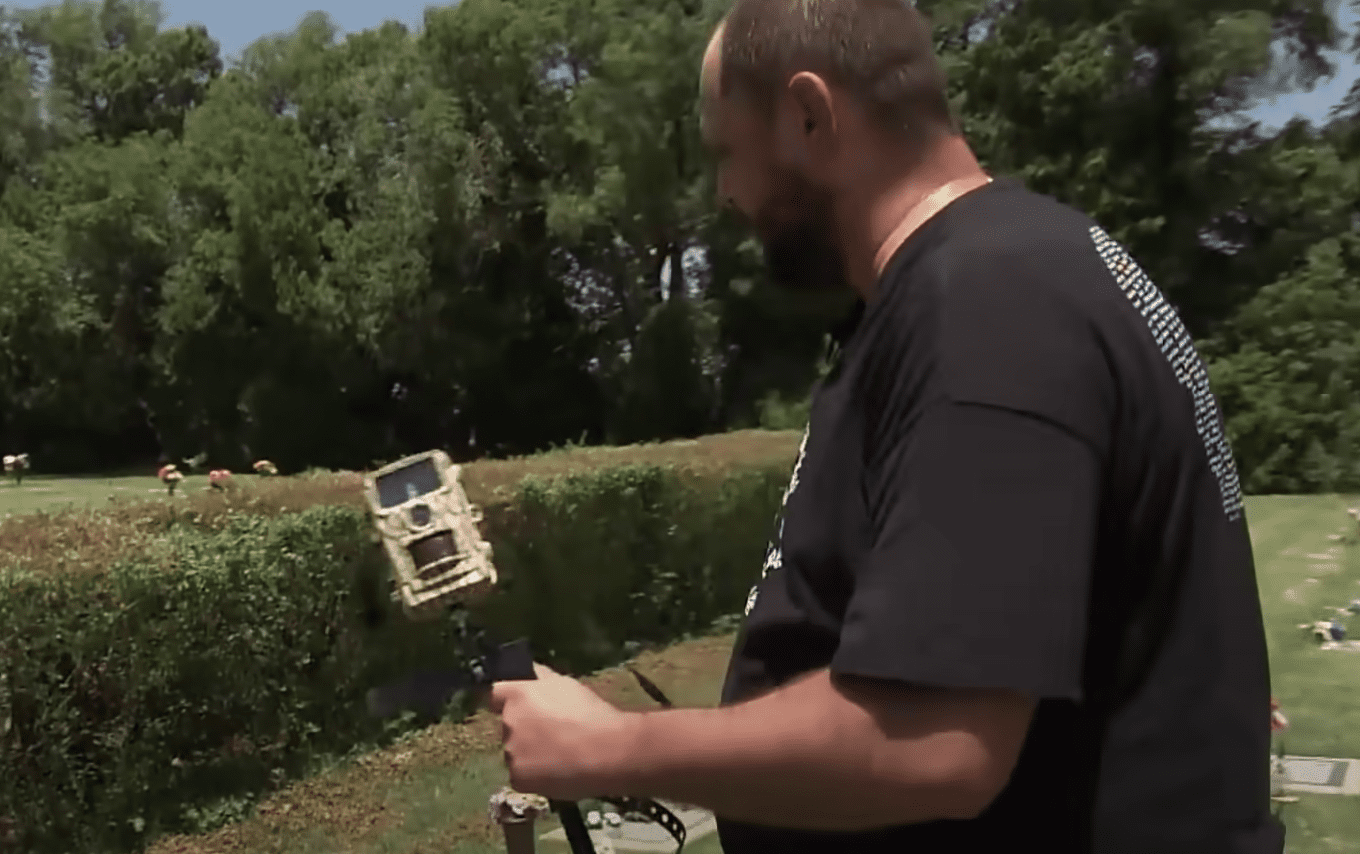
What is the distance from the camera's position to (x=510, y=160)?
3572 centimetres

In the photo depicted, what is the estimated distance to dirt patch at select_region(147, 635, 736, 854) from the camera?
273 inches

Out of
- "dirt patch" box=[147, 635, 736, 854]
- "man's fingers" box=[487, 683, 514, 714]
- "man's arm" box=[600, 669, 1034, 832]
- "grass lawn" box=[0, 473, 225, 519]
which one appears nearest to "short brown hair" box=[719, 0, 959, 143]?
"man's arm" box=[600, 669, 1034, 832]

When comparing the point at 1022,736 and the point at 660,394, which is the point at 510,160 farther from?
the point at 1022,736

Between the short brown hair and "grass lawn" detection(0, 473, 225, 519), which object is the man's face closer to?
the short brown hair

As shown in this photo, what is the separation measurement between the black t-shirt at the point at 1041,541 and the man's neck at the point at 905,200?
0.03m

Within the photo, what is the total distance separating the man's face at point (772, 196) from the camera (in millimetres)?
1483

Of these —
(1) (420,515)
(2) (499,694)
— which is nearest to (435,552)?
(1) (420,515)

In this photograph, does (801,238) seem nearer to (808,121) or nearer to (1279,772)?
(808,121)

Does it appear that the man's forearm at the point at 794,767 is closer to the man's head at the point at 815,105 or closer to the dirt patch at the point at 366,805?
the man's head at the point at 815,105

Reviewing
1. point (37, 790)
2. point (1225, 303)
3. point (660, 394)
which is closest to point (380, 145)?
point (660, 394)

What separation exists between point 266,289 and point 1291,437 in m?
25.8

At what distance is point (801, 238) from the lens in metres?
1.53

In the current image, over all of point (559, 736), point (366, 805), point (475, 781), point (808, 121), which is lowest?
point (475, 781)

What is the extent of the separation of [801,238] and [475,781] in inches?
266
